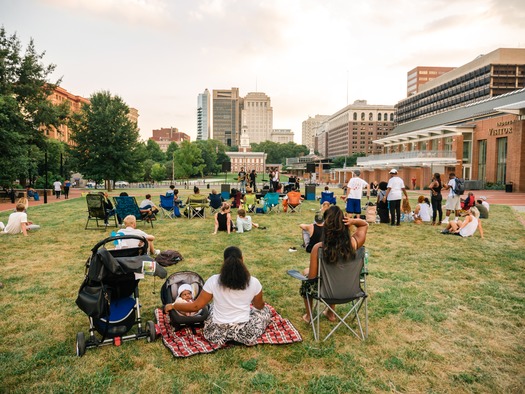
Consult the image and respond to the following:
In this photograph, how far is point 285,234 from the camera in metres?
10.5

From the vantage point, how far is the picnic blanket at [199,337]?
3.79 metres

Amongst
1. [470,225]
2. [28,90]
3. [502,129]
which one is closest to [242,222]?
[470,225]

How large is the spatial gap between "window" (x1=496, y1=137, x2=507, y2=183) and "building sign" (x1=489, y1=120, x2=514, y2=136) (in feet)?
2.58

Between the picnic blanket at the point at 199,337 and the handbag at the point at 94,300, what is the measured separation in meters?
0.82

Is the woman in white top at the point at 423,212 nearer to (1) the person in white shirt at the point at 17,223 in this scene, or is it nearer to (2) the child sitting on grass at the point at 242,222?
(2) the child sitting on grass at the point at 242,222

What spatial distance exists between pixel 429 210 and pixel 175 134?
197747mm

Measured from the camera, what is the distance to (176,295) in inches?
175

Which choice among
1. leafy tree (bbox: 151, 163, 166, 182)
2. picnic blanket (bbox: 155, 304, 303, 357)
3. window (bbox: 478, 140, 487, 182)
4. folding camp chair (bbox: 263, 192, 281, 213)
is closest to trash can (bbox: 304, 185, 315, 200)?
folding camp chair (bbox: 263, 192, 281, 213)

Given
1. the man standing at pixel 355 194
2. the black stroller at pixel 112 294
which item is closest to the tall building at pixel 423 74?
the man standing at pixel 355 194

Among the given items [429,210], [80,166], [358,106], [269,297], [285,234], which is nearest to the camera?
[269,297]

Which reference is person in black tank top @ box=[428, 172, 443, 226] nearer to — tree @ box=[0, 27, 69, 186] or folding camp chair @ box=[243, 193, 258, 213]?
folding camp chair @ box=[243, 193, 258, 213]

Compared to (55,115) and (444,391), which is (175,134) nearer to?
(55,115)

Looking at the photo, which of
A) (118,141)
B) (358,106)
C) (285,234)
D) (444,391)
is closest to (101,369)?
(444,391)

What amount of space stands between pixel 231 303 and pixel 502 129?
42498mm
